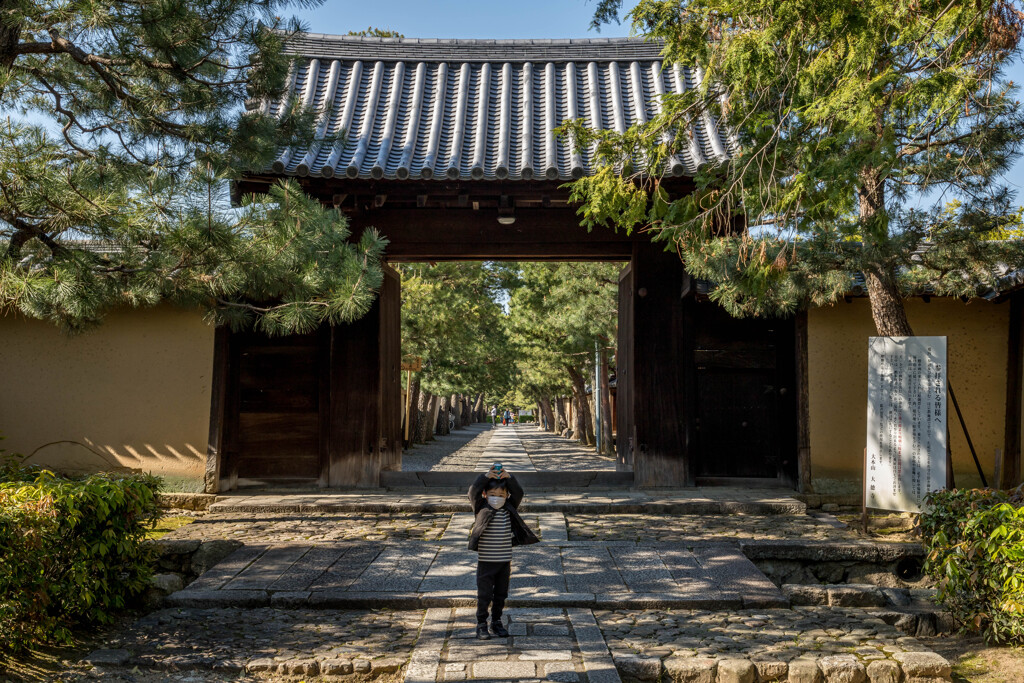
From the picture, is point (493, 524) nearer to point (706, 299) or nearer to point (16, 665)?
point (16, 665)

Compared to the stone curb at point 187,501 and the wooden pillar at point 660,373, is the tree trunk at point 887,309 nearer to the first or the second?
the wooden pillar at point 660,373

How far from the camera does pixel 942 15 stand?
459 centimetres

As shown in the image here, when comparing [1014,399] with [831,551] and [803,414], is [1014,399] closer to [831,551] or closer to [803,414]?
[803,414]

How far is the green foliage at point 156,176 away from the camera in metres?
4.87

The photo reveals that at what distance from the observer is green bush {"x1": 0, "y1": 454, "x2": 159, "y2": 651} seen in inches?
185

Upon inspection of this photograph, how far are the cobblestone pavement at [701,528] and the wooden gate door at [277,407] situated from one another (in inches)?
139

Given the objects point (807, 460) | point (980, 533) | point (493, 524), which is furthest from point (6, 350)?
point (980, 533)

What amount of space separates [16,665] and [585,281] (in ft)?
48.1

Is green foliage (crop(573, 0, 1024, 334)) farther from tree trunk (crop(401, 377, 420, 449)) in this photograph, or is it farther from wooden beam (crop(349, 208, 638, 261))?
tree trunk (crop(401, 377, 420, 449))

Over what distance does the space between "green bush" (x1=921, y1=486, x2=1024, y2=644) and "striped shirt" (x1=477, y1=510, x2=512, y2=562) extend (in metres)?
3.18

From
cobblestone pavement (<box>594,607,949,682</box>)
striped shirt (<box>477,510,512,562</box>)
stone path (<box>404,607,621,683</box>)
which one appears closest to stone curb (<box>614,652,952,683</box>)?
cobblestone pavement (<box>594,607,949,682</box>)

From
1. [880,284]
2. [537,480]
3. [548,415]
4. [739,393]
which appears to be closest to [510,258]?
[537,480]

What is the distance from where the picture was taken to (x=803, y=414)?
376 inches

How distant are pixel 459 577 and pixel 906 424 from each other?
484cm
